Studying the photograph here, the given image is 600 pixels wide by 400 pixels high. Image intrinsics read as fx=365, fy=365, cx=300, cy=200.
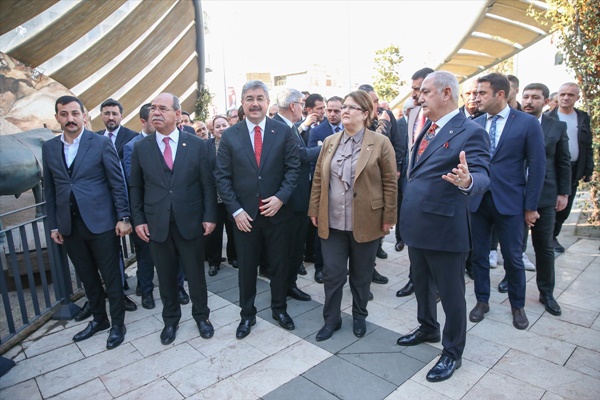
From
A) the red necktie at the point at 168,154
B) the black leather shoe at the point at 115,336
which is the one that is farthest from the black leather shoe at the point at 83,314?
the red necktie at the point at 168,154

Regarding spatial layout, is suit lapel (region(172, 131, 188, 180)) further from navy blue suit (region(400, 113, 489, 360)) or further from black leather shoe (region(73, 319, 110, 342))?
navy blue suit (region(400, 113, 489, 360))

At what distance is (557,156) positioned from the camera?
12.2ft

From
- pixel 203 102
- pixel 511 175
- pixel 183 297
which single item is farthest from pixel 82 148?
pixel 203 102

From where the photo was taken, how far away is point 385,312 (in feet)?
11.7

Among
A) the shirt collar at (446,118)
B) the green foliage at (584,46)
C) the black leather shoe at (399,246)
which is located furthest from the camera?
the black leather shoe at (399,246)

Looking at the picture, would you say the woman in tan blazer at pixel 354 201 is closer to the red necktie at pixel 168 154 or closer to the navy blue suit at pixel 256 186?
the navy blue suit at pixel 256 186

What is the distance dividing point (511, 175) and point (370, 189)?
49.7 inches

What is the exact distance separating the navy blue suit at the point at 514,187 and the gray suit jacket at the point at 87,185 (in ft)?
10.6

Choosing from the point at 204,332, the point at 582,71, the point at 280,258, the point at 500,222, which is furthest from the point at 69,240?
the point at 582,71

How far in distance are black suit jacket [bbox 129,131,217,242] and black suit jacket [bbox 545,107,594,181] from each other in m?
4.51

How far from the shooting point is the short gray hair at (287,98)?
12.5 feet

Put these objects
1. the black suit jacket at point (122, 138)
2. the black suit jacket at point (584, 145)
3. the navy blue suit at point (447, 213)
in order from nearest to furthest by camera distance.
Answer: the navy blue suit at point (447, 213) < the black suit jacket at point (122, 138) < the black suit jacket at point (584, 145)

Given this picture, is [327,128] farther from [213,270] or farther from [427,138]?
[213,270]

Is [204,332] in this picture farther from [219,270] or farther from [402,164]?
[402,164]
